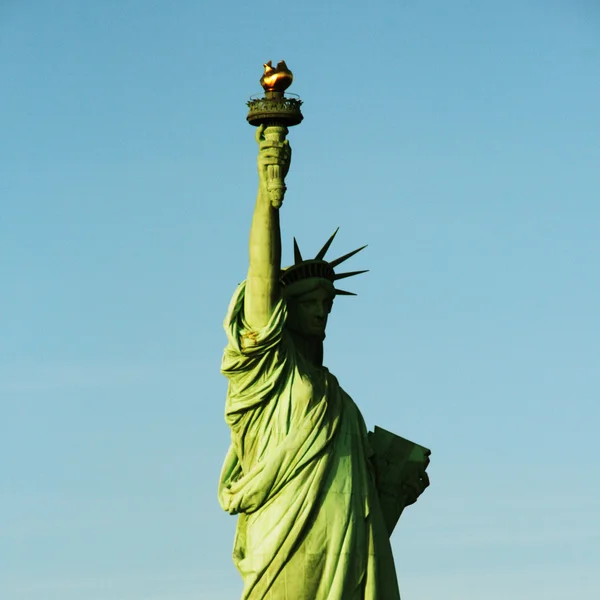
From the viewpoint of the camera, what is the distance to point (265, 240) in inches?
1431

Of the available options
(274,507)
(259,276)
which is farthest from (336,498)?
(259,276)

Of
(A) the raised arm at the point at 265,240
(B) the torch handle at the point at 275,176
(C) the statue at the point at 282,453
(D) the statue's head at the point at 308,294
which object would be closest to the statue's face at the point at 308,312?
(D) the statue's head at the point at 308,294

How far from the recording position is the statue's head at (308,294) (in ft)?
123

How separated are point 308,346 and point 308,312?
1.71 ft

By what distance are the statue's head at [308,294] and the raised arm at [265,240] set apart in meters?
0.92

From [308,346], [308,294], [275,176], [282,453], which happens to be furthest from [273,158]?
[282,453]

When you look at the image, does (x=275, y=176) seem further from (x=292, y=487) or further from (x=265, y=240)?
(x=292, y=487)

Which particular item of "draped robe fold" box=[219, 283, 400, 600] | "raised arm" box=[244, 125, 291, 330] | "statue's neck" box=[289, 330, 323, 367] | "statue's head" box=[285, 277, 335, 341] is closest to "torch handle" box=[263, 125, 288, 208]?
"raised arm" box=[244, 125, 291, 330]

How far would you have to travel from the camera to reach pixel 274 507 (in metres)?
36.3

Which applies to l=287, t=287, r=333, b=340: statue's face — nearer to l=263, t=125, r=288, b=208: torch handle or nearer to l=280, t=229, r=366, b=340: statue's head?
l=280, t=229, r=366, b=340: statue's head

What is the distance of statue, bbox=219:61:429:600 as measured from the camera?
3616cm

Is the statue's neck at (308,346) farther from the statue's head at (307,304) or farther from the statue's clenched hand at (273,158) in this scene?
the statue's clenched hand at (273,158)

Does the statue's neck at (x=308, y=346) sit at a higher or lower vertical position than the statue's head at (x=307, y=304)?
lower
